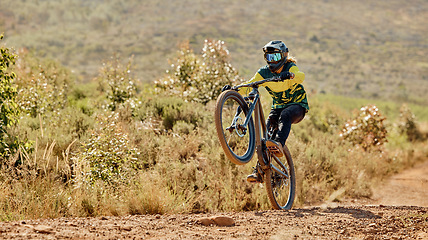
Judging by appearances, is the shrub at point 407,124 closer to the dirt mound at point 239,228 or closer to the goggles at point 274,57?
the goggles at point 274,57

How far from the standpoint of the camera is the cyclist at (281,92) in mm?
7359

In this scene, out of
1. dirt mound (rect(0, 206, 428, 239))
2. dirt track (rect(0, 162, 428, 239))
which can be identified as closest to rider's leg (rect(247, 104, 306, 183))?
dirt track (rect(0, 162, 428, 239))

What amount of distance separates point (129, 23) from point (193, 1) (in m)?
24.8

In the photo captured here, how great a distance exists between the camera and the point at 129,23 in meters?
113

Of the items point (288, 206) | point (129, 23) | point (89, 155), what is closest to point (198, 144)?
point (89, 155)

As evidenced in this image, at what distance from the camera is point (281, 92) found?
7.81 metres

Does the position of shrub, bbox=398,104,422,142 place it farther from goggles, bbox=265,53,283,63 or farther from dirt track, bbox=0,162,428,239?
dirt track, bbox=0,162,428,239

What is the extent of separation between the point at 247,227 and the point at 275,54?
114 inches

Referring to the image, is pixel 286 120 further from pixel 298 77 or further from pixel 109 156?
pixel 109 156

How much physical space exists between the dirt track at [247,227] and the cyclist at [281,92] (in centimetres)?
123

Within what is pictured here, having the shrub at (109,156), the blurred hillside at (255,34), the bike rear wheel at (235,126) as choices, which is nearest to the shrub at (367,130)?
the shrub at (109,156)

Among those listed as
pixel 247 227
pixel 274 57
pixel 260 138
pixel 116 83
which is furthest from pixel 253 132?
pixel 116 83

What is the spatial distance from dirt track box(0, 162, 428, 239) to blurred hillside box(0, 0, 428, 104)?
5506 centimetres

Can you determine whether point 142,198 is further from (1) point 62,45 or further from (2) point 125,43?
(2) point 125,43
